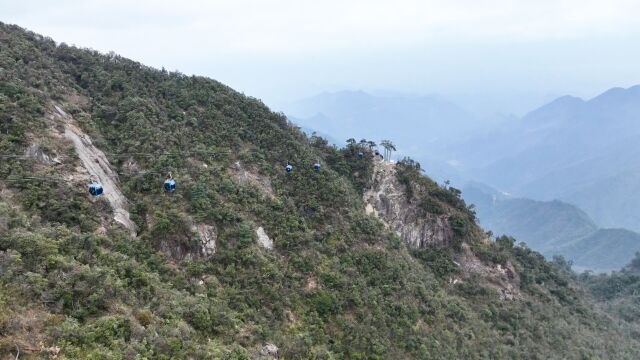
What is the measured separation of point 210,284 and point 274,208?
37.5 ft

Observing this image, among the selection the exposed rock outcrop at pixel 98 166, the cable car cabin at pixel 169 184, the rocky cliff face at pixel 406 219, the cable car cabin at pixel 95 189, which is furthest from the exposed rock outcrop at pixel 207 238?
the rocky cliff face at pixel 406 219

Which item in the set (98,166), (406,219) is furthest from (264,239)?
(406,219)

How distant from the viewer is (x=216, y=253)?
104 feet

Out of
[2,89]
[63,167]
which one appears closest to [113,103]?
[2,89]

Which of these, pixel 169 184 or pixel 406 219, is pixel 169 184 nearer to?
pixel 169 184

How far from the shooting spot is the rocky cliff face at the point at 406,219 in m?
53.0

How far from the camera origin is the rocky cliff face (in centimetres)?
5297

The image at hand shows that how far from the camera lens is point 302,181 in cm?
4481

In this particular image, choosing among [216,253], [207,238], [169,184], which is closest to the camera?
[169,184]

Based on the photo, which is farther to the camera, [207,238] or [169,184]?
[207,238]

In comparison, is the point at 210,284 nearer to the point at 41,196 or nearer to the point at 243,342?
the point at 243,342

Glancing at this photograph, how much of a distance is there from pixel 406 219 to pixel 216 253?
90.0ft

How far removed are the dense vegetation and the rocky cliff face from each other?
48.8 inches

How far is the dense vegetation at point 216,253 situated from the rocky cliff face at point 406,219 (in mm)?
1239
